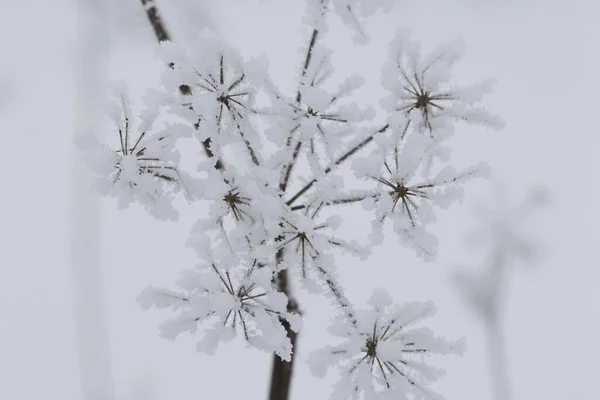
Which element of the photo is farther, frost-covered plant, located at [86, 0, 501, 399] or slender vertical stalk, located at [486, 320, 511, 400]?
slender vertical stalk, located at [486, 320, 511, 400]

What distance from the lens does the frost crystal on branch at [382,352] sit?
96.3 inches

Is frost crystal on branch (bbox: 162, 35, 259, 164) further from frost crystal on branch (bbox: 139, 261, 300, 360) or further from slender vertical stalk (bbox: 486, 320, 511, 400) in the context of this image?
slender vertical stalk (bbox: 486, 320, 511, 400)

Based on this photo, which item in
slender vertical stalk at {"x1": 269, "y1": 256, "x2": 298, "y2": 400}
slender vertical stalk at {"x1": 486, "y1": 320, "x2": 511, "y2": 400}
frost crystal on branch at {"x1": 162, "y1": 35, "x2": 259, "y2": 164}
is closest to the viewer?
frost crystal on branch at {"x1": 162, "y1": 35, "x2": 259, "y2": 164}

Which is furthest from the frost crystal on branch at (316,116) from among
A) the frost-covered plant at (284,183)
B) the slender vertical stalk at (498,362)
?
the slender vertical stalk at (498,362)

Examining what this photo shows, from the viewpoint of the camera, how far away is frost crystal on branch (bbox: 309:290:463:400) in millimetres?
2445

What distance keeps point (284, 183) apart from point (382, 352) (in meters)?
0.85

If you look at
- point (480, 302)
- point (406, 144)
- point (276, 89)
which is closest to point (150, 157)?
point (276, 89)

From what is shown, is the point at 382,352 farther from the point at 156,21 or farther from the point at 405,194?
the point at 156,21

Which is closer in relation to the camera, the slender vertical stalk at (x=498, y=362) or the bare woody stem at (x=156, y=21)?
the bare woody stem at (x=156, y=21)

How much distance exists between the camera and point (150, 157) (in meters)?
2.29

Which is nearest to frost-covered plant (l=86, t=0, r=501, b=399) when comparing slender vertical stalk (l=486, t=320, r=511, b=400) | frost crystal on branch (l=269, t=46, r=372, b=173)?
frost crystal on branch (l=269, t=46, r=372, b=173)

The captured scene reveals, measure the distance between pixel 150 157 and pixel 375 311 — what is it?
1.17 metres

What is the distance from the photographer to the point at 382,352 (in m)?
2.39

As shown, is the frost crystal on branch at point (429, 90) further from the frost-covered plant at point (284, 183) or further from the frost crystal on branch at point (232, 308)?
the frost crystal on branch at point (232, 308)
